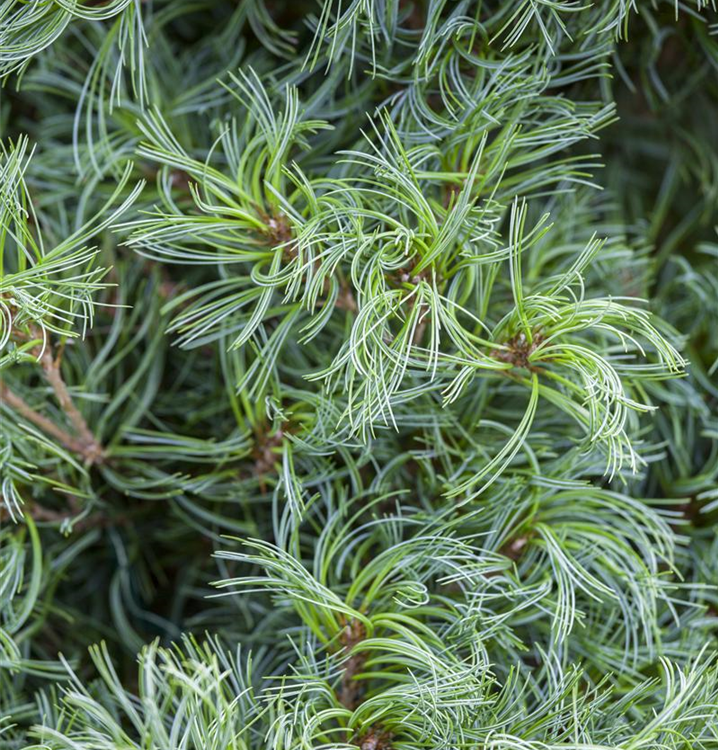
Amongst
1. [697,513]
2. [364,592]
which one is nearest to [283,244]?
[364,592]

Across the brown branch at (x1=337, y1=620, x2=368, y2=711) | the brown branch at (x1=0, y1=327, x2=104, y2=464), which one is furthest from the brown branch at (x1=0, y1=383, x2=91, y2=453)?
the brown branch at (x1=337, y1=620, x2=368, y2=711)

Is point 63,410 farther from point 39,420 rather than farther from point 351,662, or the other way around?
point 351,662

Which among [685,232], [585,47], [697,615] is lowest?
[697,615]

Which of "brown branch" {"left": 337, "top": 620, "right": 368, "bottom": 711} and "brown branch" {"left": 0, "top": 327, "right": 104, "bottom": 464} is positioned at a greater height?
"brown branch" {"left": 0, "top": 327, "right": 104, "bottom": 464}

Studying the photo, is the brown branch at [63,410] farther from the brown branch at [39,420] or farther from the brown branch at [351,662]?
the brown branch at [351,662]

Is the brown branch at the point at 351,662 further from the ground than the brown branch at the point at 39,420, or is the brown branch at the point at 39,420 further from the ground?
the brown branch at the point at 39,420

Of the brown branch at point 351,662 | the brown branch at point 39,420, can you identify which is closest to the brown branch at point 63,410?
the brown branch at point 39,420

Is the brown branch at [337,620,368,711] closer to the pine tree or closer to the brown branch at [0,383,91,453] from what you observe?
the pine tree

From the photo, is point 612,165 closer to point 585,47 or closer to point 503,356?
point 585,47
